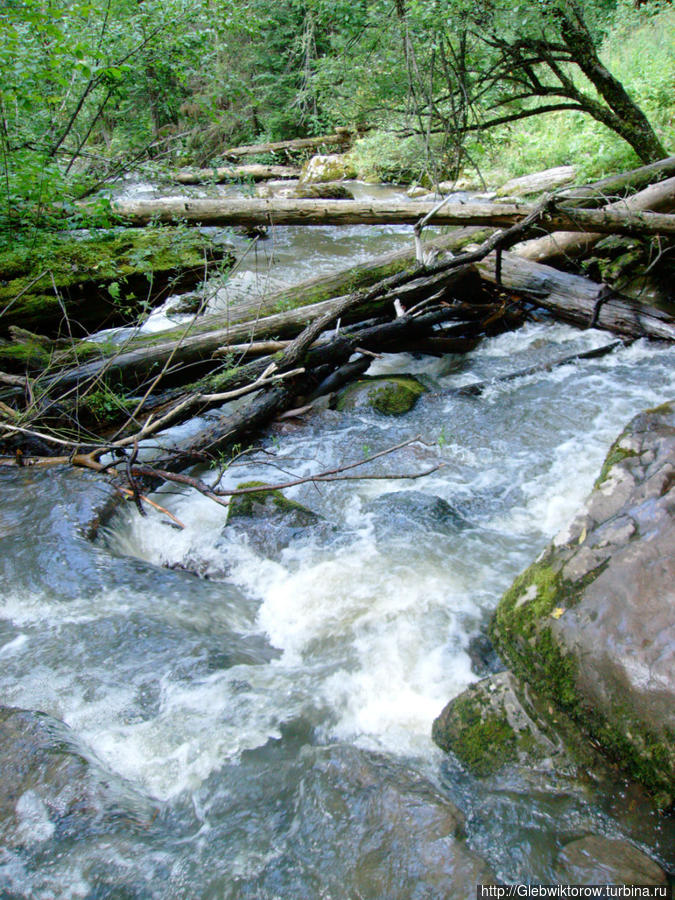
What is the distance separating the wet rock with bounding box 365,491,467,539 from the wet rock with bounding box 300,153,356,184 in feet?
59.1

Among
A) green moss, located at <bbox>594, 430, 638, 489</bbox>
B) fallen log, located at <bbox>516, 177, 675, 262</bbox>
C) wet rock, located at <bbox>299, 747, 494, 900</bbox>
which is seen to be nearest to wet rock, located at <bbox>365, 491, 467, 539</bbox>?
green moss, located at <bbox>594, 430, 638, 489</bbox>

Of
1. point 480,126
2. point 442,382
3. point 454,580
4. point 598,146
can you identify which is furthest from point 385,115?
point 454,580

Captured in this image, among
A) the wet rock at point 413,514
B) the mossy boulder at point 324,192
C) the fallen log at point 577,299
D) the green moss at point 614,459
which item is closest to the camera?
the green moss at point 614,459

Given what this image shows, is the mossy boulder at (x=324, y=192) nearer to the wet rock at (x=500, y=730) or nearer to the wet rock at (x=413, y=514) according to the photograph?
the wet rock at (x=413, y=514)

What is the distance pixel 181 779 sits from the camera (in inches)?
89.5

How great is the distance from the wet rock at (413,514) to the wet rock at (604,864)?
7.54ft

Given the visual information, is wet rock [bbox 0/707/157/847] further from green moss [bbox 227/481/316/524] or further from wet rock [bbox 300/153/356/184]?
wet rock [bbox 300/153/356/184]

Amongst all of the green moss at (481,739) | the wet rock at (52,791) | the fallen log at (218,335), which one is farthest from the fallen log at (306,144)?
the green moss at (481,739)

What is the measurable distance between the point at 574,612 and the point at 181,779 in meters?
1.81

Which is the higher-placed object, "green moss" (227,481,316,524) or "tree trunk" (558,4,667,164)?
"tree trunk" (558,4,667,164)

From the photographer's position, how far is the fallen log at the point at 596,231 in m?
6.47

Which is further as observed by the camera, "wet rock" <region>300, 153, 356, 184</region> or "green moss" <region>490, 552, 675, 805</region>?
"wet rock" <region>300, 153, 356, 184</region>

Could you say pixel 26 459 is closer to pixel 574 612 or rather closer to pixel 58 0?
pixel 574 612

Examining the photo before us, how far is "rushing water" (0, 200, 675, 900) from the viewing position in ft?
6.24
